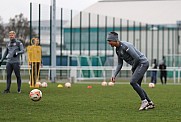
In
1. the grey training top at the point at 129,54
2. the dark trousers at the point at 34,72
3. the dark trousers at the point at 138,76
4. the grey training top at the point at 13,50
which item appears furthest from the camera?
the dark trousers at the point at 34,72

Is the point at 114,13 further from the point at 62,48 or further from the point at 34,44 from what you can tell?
the point at 34,44

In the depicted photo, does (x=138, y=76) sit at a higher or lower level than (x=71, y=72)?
higher

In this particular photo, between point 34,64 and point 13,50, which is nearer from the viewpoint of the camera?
point 13,50

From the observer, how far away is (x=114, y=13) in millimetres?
63719

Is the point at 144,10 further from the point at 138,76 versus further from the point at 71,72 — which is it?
the point at 138,76

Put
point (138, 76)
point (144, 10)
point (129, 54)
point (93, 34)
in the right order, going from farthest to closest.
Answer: point (144, 10), point (93, 34), point (138, 76), point (129, 54)

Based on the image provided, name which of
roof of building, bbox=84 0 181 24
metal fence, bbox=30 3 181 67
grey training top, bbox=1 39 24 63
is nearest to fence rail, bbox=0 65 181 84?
metal fence, bbox=30 3 181 67

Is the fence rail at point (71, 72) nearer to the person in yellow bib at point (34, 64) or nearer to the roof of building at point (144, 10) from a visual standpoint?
the person in yellow bib at point (34, 64)

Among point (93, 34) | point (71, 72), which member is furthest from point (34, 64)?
point (93, 34)

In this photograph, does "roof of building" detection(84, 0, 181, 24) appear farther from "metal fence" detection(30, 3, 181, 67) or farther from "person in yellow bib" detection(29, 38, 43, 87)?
"person in yellow bib" detection(29, 38, 43, 87)

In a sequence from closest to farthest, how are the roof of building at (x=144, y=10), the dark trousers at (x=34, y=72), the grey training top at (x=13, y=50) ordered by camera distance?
the grey training top at (x=13, y=50) → the dark trousers at (x=34, y=72) → the roof of building at (x=144, y=10)

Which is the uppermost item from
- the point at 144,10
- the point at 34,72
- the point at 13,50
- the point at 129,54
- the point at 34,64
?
the point at 144,10

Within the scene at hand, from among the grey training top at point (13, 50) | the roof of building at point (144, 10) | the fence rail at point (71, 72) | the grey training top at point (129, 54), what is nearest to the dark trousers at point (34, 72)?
the grey training top at point (13, 50)

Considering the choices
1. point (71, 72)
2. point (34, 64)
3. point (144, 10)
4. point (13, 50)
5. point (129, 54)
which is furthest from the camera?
point (144, 10)
